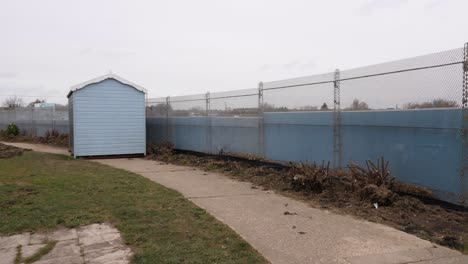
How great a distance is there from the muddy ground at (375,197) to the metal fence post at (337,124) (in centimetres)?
27

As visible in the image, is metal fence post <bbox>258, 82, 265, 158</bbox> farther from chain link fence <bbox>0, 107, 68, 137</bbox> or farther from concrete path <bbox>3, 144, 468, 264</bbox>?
chain link fence <bbox>0, 107, 68, 137</bbox>

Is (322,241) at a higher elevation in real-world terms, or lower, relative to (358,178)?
lower

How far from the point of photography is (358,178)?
700cm

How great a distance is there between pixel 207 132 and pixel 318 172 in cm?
591

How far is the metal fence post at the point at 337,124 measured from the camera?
8086mm

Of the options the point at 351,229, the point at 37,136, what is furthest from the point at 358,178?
the point at 37,136

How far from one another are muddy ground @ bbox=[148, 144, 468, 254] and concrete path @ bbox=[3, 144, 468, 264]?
32cm

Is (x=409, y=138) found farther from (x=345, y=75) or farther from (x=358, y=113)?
(x=345, y=75)

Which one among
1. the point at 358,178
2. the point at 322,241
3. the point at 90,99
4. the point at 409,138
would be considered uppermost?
the point at 90,99

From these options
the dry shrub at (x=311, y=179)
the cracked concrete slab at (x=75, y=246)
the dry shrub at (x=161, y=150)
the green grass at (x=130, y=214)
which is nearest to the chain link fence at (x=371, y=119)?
the dry shrub at (x=311, y=179)

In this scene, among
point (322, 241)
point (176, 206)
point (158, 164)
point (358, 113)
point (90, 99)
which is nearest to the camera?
point (322, 241)

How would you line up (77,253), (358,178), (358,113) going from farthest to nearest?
(358,113) < (358,178) < (77,253)

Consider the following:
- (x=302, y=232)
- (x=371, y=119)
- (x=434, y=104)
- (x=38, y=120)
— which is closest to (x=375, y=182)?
(x=371, y=119)

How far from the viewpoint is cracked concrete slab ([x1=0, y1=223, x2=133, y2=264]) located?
4.23m
